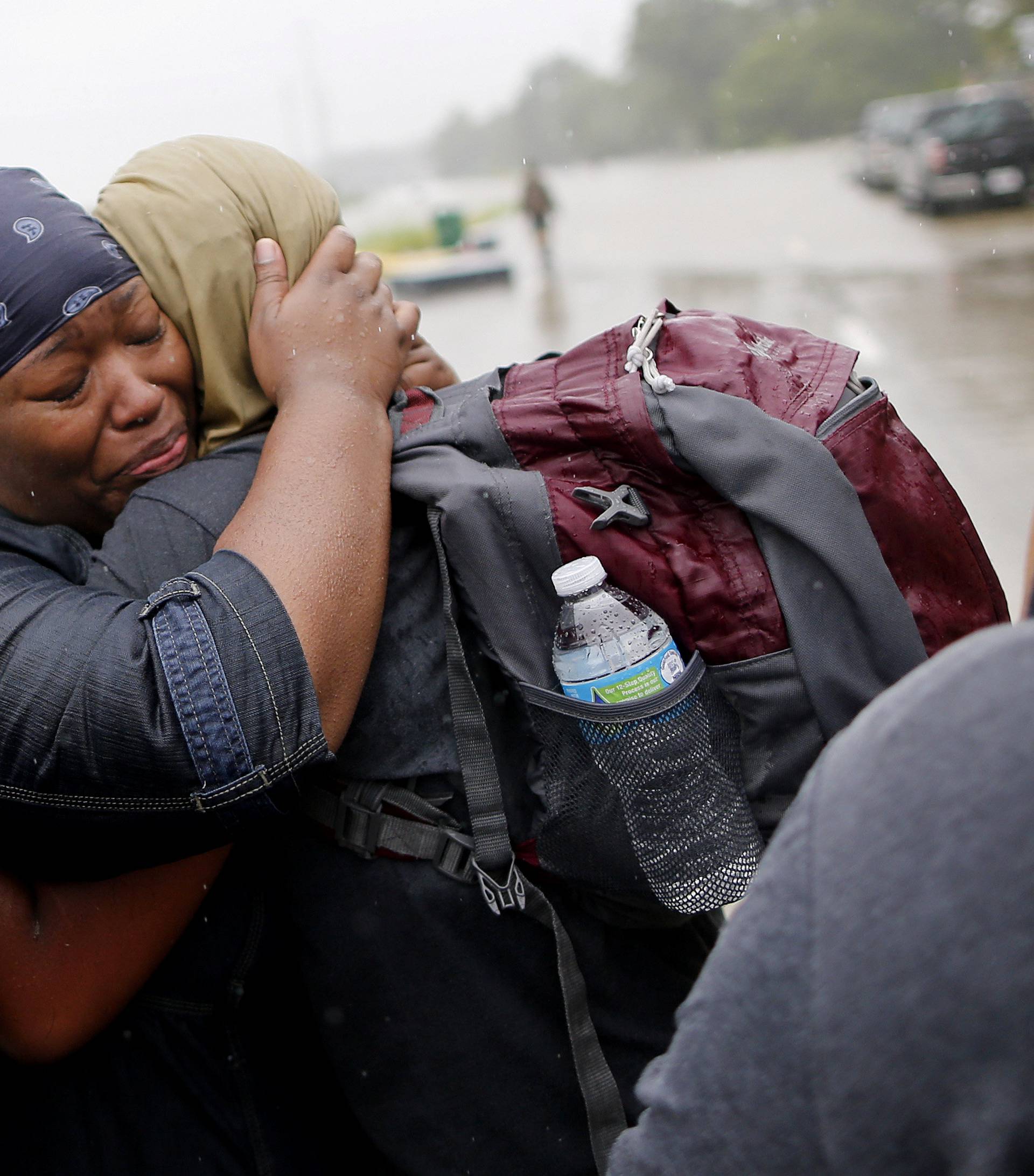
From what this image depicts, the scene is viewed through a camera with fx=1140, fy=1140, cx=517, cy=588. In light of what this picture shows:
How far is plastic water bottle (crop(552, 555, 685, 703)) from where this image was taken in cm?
136

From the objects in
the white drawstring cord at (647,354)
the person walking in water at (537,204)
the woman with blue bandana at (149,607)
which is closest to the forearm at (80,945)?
the woman with blue bandana at (149,607)

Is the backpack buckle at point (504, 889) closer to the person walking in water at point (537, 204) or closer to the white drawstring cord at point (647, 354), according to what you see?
the white drawstring cord at point (647, 354)

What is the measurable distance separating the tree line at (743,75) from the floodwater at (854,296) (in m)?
20.0

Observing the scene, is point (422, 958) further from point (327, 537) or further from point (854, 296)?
point (854, 296)

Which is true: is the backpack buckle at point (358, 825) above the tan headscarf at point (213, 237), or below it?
below

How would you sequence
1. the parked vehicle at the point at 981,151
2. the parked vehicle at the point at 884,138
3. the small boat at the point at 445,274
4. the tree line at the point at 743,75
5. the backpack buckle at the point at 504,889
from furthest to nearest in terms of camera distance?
the tree line at the point at 743,75 → the parked vehicle at the point at 884,138 → the small boat at the point at 445,274 → the parked vehicle at the point at 981,151 → the backpack buckle at the point at 504,889

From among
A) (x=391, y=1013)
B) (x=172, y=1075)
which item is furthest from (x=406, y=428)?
(x=172, y=1075)

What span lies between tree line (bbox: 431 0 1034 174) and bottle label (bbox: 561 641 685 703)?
143 ft

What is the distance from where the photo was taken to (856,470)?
4.58ft

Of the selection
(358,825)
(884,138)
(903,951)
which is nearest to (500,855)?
(358,825)

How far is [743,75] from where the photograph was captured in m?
69.3

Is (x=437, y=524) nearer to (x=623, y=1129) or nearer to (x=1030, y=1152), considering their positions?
(x=623, y=1129)

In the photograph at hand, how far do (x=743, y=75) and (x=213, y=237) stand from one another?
75.6 m

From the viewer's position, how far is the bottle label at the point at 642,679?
4.46 feet
